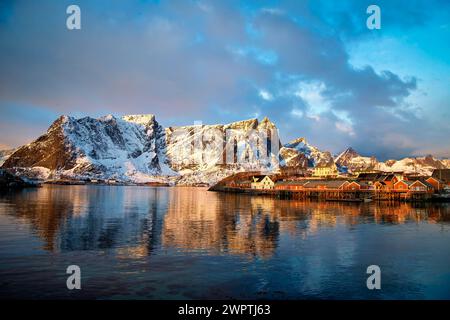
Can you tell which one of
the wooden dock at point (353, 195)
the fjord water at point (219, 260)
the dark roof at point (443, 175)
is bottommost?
the fjord water at point (219, 260)

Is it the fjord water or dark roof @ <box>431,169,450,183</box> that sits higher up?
dark roof @ <box>431,169,450,183</box>

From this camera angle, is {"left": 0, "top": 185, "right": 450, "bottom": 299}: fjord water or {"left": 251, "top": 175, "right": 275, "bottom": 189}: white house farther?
{"left": 251, "top": 175, "right": 275, "bottom": 189}: white house

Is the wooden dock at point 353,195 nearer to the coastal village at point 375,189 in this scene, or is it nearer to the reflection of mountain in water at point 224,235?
the coastal village at point 375,189

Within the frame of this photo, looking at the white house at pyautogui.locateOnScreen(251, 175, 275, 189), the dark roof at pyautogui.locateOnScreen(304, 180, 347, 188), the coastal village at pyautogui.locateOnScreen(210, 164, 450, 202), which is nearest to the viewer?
the coastal village at pyautogui.locateOnScreen(210, 164, 450, 202)

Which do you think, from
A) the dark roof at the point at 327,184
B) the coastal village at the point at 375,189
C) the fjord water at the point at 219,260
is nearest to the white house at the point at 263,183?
the coastal village at the point at 375,189

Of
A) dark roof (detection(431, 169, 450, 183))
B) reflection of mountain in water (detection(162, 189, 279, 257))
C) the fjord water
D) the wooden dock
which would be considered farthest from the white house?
the fjord water

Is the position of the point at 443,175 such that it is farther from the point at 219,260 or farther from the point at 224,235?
the point at 219,260

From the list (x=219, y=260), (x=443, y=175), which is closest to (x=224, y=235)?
(x=219, y=260)

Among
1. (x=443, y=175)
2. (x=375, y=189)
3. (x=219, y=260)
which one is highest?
(x=443, y=175)

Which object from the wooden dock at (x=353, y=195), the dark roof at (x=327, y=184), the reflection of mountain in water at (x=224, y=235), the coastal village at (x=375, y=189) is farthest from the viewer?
the dark roof at (x=327, y=184)

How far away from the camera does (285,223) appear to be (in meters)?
42.6

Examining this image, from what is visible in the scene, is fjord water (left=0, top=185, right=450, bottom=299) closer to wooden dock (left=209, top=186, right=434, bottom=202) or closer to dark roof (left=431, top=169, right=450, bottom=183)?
wooden dock (left=209, top=186, right=434, bottom=202)

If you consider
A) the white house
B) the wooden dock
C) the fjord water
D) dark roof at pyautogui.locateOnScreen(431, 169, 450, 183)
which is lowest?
the fjord water
